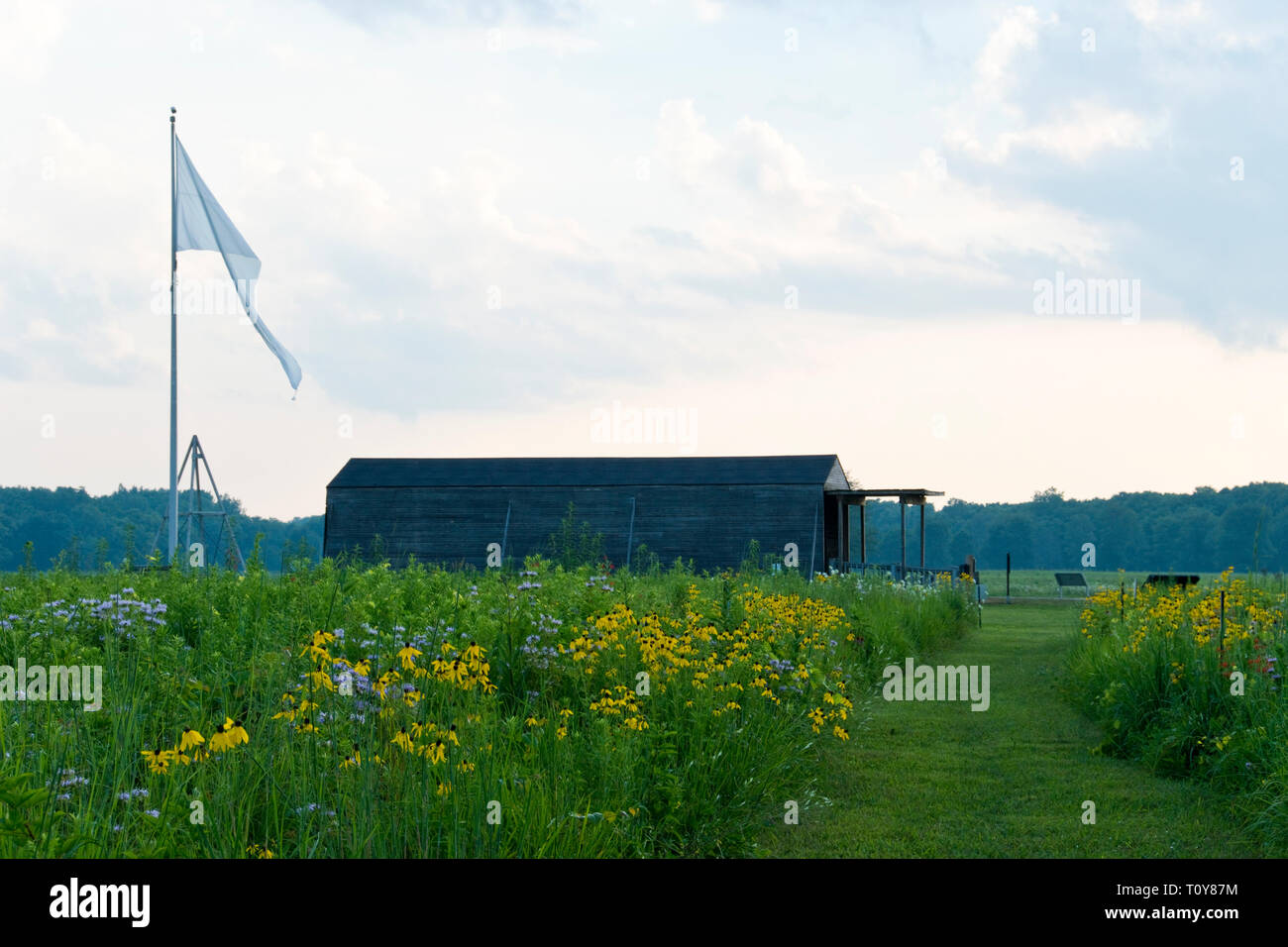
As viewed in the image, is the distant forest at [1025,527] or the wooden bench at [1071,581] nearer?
the wooden bench at [1071,581]

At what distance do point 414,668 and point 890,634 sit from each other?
29.6ft

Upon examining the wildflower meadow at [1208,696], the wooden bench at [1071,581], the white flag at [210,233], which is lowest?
the wooden bench at [1071,581]

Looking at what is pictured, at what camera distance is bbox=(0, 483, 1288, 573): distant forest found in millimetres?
44500

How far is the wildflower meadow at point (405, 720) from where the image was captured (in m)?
4.56

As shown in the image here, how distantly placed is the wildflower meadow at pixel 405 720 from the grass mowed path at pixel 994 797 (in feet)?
1.10

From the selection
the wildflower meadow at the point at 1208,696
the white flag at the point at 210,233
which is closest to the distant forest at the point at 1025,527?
the white flag at the point at 210,233

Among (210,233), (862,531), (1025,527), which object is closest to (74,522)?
(210,233)

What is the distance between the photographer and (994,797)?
24.8 feet

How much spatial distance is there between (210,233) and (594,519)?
13.4 metres

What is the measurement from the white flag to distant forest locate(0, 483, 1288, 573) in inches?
584

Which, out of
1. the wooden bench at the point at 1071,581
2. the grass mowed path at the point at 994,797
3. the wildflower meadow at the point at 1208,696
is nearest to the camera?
the grass mowed path at the point at 994,797

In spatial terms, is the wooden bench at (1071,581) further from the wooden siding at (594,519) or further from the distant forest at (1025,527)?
the wooden siding at (594,519)

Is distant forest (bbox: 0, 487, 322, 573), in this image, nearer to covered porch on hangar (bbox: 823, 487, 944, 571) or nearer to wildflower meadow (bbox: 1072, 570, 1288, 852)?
covered porch on hangar (bbox: 823, 487, 944, 571)
